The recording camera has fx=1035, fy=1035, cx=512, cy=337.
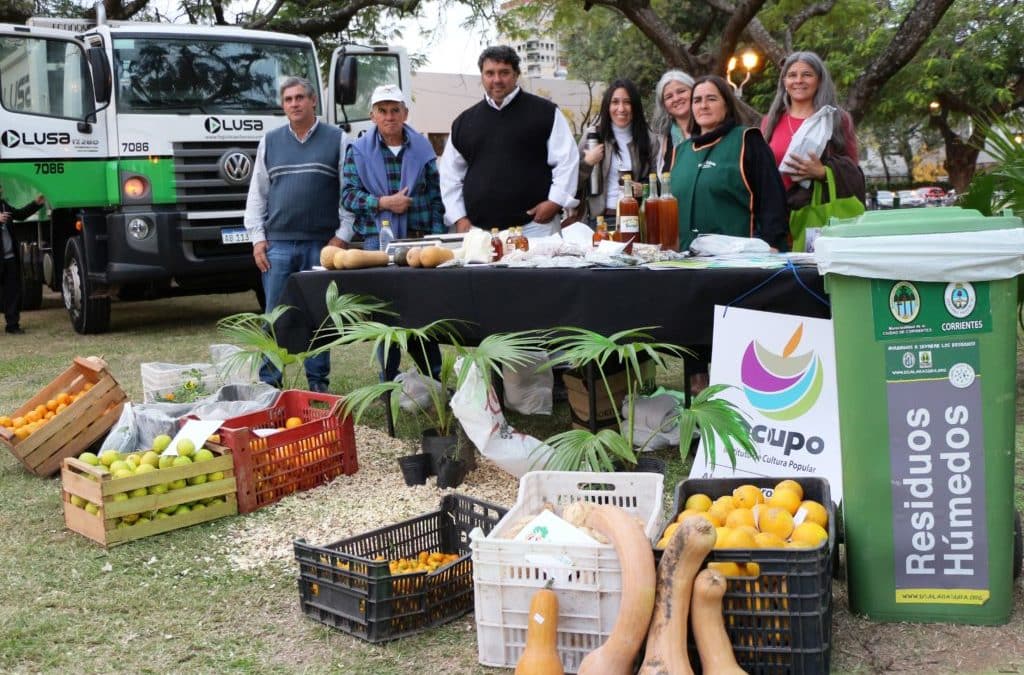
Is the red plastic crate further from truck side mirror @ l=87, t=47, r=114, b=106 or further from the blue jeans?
truck side mirror @ l=87, t=47, r=114, b=106

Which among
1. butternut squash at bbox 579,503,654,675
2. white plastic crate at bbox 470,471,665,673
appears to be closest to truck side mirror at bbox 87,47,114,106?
white plastic crate at bbox 470,471,665,673

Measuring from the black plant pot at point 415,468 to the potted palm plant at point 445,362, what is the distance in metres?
0.05

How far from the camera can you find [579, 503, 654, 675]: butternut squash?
7.76 ft

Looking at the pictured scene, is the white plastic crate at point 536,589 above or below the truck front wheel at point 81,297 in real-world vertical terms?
below

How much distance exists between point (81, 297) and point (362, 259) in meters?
5.88

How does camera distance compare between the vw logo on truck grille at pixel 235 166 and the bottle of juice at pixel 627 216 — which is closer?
the bottle of juice at pixel 627 216

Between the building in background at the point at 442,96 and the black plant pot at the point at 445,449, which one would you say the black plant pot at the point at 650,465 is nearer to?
the black plant pot at the point at 445,449

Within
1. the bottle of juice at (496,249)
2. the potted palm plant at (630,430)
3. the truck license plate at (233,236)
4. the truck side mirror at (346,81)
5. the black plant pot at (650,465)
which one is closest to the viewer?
the potted palm plant at (630,430)

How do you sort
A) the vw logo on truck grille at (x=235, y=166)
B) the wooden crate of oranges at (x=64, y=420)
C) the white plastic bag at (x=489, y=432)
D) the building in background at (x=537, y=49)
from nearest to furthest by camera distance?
the white plastic bag at (x=489, y=432)
the wooden crate of oranges at (x=64, y=420)
the vw logo on truck grille at (x=235, y=166)
the building in background at (x=537, y=49)

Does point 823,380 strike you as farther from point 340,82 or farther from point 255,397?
point 340,82

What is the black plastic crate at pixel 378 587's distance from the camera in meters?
2.83

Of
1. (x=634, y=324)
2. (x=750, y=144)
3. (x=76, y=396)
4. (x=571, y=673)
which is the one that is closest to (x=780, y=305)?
(x=634, y=324)

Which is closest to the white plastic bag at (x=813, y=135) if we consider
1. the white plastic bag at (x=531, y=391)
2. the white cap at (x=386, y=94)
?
the white plastic bag at (x=531, y=391)

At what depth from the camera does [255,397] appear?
4789 mm
